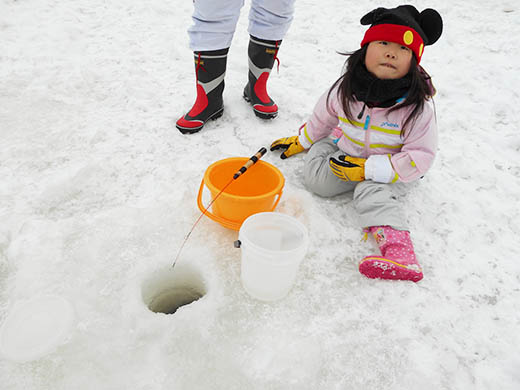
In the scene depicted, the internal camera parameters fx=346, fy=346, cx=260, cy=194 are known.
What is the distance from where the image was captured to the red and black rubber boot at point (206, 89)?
2217 mm

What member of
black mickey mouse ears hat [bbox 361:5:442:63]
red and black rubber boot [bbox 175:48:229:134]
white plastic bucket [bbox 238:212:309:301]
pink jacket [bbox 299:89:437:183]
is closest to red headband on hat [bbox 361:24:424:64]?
black mickey mouse ears hat [bbox 361:5:442:63]

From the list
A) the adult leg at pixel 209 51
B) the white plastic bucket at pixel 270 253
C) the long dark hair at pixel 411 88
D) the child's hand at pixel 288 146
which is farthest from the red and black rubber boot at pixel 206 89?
the white plastic bucket at pixel 270 253

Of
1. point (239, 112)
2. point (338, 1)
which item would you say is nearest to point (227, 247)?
point (239, 112)

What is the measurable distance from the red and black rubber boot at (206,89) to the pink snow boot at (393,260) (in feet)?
4.64

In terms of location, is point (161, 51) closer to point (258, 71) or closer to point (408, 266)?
point (258, 71)

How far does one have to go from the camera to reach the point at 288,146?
2.25 meters

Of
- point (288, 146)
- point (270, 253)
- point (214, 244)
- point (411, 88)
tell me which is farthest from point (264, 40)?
point (270, 253)

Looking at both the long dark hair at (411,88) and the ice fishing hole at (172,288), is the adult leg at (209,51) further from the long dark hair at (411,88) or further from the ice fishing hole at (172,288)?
the ice fishing hole at (172,288)

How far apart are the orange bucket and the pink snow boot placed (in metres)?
0.51

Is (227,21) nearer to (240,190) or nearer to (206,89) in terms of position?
(206,89)

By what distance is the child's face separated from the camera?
154 centimetres

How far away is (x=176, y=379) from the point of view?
1201 mm

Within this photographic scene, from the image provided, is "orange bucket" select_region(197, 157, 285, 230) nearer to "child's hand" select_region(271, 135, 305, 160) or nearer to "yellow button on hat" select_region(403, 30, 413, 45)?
"child's hand" select_region(271, 135, 305, 160)

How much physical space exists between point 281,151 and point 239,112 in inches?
22.4
